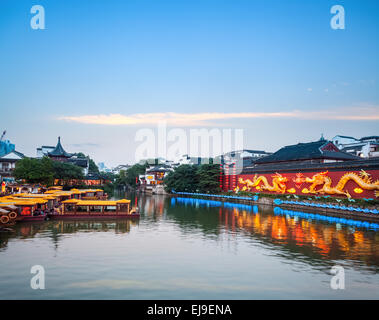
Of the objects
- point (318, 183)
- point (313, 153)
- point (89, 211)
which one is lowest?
point (89, 211)

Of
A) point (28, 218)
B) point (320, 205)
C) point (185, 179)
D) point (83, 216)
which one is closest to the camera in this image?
point (28, 218)

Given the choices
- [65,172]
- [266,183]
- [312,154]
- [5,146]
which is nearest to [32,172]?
[65,172]

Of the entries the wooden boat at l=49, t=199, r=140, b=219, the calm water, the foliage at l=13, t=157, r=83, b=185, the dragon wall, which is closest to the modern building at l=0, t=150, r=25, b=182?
the foliage at l=13, t=157, r=83, b=185

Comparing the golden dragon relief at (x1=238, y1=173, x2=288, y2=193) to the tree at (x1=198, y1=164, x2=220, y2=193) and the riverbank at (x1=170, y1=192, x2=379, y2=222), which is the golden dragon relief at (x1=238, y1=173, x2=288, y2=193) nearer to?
the riverbank at (x1=170, y1=192, x2=379, y2=222)

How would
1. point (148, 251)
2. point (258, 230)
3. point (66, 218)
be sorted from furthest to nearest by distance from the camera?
point (66, 218), point (258, 230), point (148, 251)

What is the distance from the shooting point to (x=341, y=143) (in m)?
70.9

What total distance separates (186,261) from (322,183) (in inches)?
953

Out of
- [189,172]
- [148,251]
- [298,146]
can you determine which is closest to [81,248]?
[148,251]

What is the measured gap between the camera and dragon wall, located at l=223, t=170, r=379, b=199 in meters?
27.9

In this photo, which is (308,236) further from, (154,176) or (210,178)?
(154,176)

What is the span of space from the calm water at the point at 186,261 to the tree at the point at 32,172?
21.2m

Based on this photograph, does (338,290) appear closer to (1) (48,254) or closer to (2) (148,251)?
(2) (148,251)

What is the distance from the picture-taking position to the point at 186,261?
44.0ft
